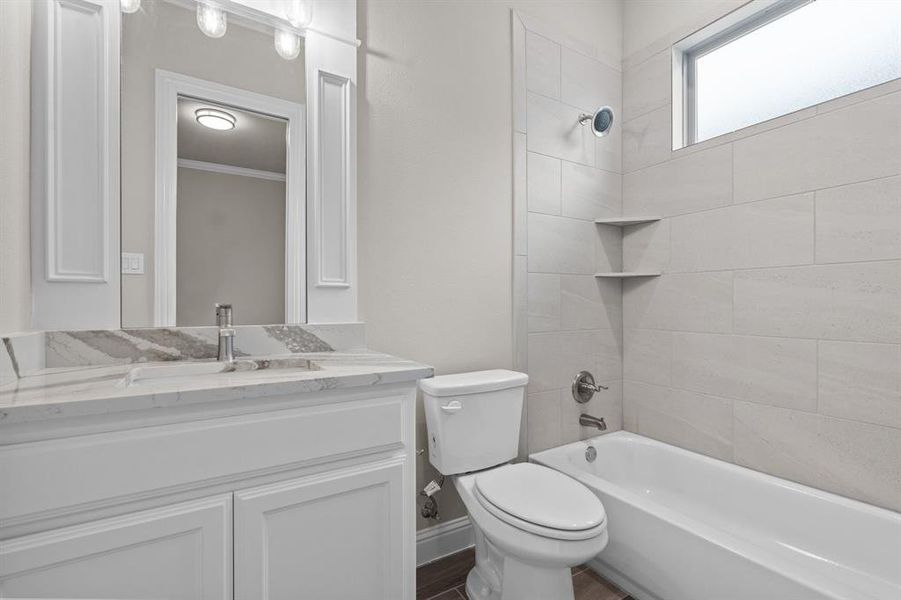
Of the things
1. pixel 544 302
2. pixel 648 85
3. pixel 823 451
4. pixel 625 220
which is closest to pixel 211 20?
pixel 544 302

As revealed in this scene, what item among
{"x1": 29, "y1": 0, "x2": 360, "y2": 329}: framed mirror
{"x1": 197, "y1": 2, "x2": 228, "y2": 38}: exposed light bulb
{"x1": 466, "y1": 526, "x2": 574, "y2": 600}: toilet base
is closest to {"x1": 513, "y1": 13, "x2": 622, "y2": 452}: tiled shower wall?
{"x1": 466, "y1": 526, "x2": 574, "y2": 600}: toilet base

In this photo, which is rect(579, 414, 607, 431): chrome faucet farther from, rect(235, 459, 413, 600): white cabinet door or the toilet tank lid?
rect(235, 459, 413, 600): white cabinet door

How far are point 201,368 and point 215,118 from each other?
81 centimetres

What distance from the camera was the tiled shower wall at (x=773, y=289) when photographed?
149cm

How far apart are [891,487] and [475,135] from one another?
6.70 feet

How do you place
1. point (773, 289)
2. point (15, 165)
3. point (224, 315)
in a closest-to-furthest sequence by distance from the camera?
point (15, 165)
point (224, 315)
point (773, 289)

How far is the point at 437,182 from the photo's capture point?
1771 mm

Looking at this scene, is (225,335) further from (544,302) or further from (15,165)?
(544,302)

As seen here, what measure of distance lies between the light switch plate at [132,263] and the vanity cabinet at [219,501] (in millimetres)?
638

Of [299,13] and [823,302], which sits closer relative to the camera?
[299,13]

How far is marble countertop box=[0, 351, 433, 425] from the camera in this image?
721 millimetres

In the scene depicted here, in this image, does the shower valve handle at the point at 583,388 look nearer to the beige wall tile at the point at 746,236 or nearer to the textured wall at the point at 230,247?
the beige wall tile at the point at 746,236

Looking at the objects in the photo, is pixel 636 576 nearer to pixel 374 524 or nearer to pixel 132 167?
pixel 374 524

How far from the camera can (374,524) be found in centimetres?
106
